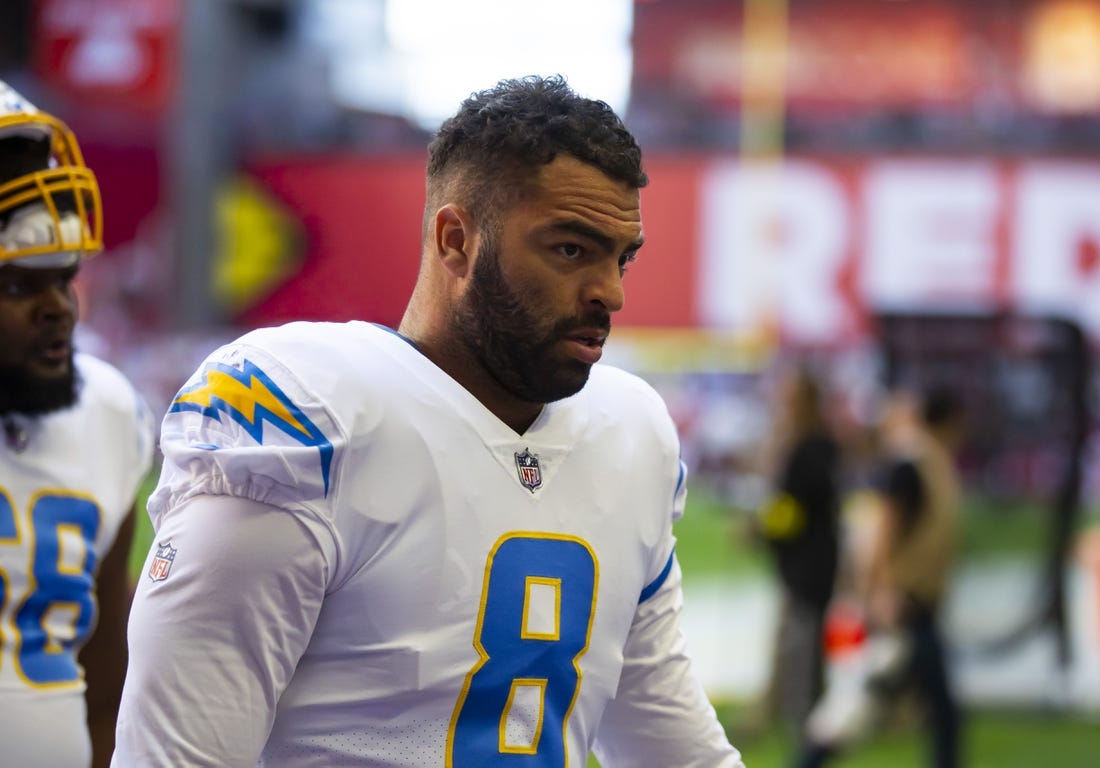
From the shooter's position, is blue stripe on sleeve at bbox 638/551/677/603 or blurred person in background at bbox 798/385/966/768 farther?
blurred person in background at bbox 798/385/966/768

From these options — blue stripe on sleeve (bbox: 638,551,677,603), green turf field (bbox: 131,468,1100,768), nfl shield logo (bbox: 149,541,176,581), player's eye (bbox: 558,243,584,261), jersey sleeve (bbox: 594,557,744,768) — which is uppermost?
player's eye (bbox: 558,243,584,261)

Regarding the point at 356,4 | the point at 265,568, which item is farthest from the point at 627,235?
the point at 356,4

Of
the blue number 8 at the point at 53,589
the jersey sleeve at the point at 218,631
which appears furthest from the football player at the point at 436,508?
the blue number 8 at the point at 53,589

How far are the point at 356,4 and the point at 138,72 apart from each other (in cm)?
883

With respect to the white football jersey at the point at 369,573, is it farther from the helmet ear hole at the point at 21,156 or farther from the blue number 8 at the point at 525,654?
the helmet ear hole at the point at 21,156

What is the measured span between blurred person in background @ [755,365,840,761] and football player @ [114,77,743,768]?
156 inches

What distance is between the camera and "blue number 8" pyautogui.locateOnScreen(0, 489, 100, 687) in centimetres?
197

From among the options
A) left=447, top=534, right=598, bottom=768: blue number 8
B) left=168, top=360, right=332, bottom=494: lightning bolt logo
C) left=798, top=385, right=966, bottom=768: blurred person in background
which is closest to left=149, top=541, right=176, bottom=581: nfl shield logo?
left=168, top=360, right=332, bottom=494: lightning bolt logo

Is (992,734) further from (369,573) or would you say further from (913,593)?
(369,573)

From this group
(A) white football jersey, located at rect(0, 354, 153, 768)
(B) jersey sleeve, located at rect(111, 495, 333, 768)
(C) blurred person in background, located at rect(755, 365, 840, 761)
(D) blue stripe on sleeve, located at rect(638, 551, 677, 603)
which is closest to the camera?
(B) jersey sleeve, located at rect(111, 495, 333, 768)

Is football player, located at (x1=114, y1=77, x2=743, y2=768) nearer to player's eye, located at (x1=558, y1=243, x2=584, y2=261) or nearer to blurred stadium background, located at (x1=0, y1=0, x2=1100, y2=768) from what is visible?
player's eye, located at (x1=558, y1=243, x2=584, y2=261)

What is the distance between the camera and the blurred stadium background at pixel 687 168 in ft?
43.6

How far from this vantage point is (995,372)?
5293 mm

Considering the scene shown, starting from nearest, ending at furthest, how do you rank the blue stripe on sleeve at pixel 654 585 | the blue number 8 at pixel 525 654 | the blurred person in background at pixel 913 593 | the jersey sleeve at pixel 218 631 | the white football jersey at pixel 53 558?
the jersey sleeve at pixel 218 631 < the blue number 8 at pixel 525 654 < the blue stripe on sleeve at pixel 654 585 < the white football jersey at pixel 53 558 < the blurred person in background at pixel 913 593
